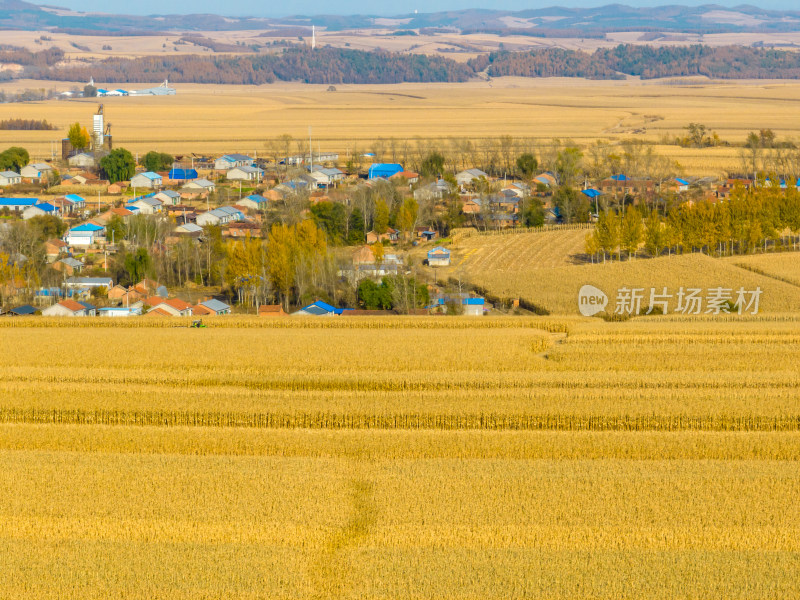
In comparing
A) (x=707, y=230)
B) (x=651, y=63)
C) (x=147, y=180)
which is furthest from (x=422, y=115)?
(x=651, y=63)

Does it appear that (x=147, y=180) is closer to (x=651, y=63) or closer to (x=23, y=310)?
(x=23, y=310)

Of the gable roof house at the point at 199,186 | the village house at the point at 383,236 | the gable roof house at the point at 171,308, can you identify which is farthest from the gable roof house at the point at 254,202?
the gable roof house at the point at 171,308

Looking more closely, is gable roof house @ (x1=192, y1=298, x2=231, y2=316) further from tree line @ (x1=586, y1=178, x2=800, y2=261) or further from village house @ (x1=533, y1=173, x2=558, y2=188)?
village house @ (x1=533, y1=173, x2=558, y2=188)

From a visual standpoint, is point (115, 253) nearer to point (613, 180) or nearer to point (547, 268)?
point (547, 268)

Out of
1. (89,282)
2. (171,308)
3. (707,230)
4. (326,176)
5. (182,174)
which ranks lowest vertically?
(182,174)

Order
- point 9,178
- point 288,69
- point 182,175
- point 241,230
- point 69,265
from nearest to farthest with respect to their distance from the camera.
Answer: point 69,265
point 241,230
point 9,178
point 182,175
point 288,69

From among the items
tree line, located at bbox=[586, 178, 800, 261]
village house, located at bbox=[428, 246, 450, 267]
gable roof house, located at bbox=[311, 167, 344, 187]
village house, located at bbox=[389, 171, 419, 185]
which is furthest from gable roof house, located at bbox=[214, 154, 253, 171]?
tree line, located at bbox=[586, 178, 800, 261]

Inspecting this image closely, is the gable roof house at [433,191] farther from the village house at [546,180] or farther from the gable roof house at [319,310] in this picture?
the gable roof house at [319,310]

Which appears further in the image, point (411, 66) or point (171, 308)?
point (411, 66)
